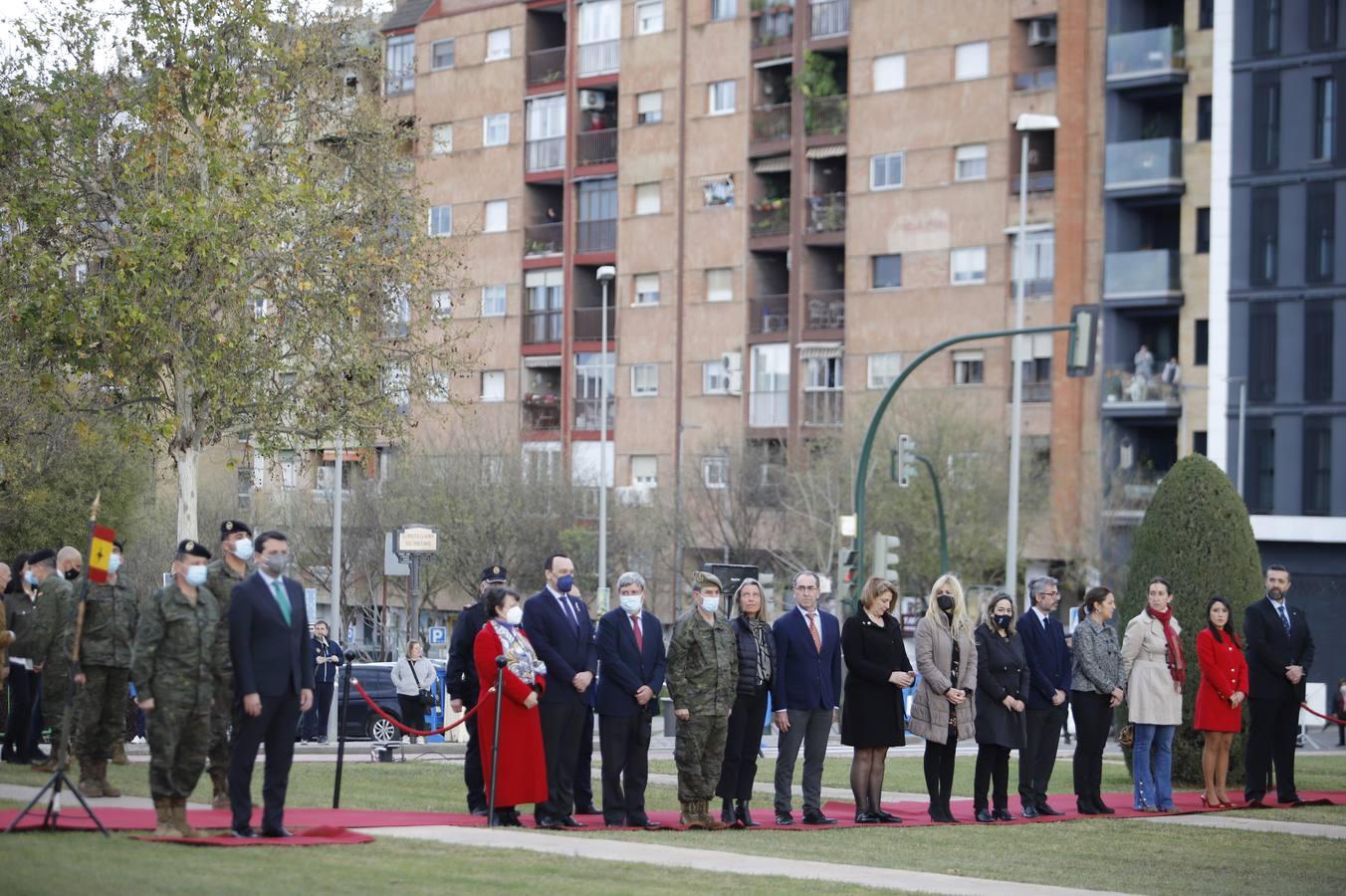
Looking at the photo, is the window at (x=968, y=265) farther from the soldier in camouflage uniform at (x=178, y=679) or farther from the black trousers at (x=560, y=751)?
the soldier in camouflage uniform at (x=178, y=679)

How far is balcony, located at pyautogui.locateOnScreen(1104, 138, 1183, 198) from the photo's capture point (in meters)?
60.3

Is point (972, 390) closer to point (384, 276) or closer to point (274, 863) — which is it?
point (384, 276)

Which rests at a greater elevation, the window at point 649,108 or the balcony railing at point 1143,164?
the window at point 649,108

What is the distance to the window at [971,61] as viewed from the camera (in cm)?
6419

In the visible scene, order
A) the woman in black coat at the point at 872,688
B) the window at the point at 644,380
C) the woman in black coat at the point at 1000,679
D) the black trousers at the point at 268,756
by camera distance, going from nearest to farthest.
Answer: the black trousers at the point at 268,756 → the woman in black coat at the point at 872,688 → the woman in black coat at the point at 1000,679 → the window at the point at 644,380

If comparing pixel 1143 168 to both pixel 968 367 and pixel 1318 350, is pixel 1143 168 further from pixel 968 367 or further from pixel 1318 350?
pixel 968 367

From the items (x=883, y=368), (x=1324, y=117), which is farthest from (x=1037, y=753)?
(x=883, y=368)

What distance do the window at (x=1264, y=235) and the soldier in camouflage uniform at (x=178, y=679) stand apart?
47.2 metres

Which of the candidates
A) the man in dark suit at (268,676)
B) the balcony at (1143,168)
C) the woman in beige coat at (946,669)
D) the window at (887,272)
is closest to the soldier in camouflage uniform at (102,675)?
the man in dark suit at (268,676)

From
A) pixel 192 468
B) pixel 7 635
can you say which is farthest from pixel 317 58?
pixel 7 635

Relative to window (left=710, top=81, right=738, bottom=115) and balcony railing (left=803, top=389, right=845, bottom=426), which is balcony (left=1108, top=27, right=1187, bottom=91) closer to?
balcony railing (left=803, top=389, right=845, bottom=426)

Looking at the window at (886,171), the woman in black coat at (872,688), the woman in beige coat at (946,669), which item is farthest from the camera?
the window at (886,171)

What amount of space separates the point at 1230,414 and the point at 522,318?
89.4ft

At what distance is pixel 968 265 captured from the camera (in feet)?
213
